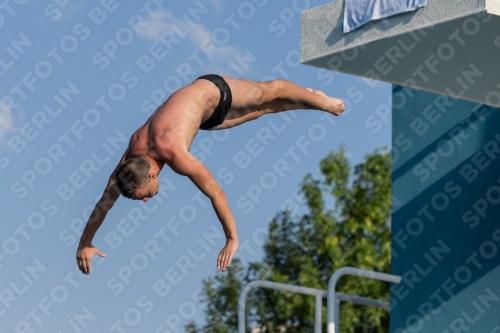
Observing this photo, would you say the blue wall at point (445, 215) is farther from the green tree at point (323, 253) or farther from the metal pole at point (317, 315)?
the green tree at point (323, 253)

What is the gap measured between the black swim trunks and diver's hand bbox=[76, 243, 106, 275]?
126cm

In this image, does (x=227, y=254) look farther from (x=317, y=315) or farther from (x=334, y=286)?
(x=317, y=315)

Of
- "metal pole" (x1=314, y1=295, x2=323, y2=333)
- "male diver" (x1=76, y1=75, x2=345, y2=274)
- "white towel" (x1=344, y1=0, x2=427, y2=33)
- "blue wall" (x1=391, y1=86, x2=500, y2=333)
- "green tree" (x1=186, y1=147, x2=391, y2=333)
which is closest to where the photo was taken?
"male diver" (x1=76, y1=75, x2=345, y2=274)

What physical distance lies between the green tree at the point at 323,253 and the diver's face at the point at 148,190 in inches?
443

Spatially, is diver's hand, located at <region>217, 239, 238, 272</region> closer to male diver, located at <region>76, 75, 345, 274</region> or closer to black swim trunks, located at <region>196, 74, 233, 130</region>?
male diver, located at <region>76, 75, 345, 274</region>

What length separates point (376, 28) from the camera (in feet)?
21.7

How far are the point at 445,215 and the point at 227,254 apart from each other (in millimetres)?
3294

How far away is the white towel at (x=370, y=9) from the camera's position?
631 centimetres

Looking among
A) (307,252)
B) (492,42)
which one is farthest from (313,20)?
(307,252)

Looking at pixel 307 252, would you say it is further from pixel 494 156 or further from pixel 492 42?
pixel 492 42

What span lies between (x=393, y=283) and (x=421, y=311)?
42 cm

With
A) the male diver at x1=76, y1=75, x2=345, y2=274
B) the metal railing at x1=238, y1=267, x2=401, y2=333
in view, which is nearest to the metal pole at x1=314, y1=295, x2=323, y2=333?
the metal railing at x1=238, y1=267, x2=401, y2=333

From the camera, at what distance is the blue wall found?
301 inches

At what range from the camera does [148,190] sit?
5551 mm
